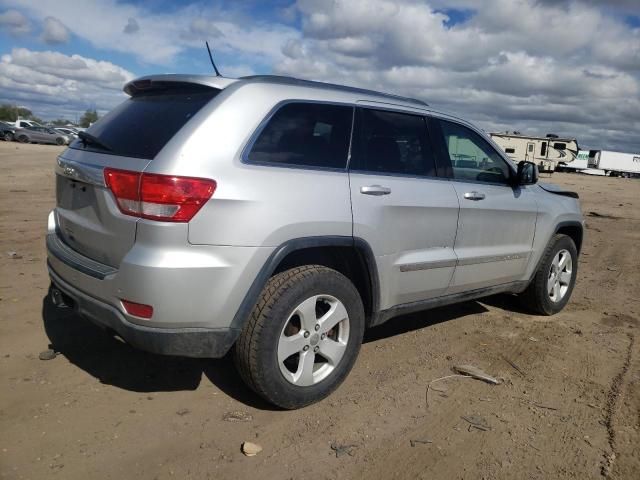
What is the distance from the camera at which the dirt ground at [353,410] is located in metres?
2.81

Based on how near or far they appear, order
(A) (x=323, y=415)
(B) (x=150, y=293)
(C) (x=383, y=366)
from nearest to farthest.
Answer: (B) (x=150, y=293) → (A) (x=323, y=415) → (C) (x=383, y=366)

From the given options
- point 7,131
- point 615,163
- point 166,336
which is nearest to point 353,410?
point 166,336

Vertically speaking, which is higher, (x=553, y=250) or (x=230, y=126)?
(x=230, y=126)

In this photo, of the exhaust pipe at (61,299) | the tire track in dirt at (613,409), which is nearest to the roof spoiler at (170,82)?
the exhaust pipe at (61,299)

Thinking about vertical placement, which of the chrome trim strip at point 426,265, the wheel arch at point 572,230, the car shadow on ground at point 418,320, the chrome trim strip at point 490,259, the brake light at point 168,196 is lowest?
the car shadow on ground at point 418,320

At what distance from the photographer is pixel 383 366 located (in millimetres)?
4031

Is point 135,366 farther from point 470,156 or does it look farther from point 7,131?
point 7,131

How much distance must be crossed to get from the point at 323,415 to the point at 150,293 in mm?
1293

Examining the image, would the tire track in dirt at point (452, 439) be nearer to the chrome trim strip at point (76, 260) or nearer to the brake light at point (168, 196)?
the brake light at point (168, 196)

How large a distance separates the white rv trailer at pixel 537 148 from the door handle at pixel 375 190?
39.4 m

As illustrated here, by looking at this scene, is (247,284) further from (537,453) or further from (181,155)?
(537,453)

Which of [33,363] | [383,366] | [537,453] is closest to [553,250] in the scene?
[383,366]

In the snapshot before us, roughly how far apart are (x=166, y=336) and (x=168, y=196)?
70 cm

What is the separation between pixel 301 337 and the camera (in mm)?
3211
